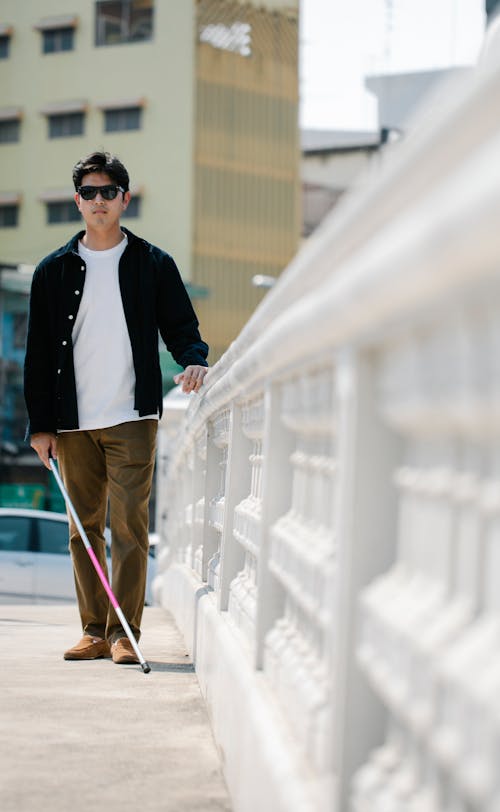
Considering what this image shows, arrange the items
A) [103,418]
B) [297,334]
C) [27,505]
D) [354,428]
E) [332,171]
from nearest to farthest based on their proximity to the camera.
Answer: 1. [354,428]
2. [297,334]
3. [103,418]
4. [27,505]
5. [332,171]

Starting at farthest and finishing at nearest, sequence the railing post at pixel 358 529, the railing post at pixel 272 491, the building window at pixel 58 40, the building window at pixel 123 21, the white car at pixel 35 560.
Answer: the building window at pixel 58 40
the building window at pixel 123 21
the white car at pixel 35 560
the railing post at pixel 272 491
the railing post at pixel 358 529

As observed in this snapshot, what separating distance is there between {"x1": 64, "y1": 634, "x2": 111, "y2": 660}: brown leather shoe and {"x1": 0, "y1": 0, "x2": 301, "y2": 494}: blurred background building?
141 feet

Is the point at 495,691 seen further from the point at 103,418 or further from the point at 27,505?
the point at 27,505

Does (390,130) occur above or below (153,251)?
above

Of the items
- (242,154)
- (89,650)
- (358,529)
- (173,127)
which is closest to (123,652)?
(89,650)

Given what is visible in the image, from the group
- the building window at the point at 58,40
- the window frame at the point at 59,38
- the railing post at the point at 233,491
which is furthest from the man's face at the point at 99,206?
the building window at the point at 58,40

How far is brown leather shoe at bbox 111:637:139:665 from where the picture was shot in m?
5.04

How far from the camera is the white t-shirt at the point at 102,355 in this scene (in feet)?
17.4

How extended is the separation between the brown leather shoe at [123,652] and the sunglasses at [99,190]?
1603mm

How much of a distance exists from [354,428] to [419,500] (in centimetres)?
23

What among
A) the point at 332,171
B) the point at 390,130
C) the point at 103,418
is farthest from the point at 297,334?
the point at 332,171

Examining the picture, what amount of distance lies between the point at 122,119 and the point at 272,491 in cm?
4927

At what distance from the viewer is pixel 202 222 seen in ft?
162

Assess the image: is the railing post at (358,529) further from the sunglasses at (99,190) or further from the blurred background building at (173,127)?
the blurred background building at (173,127)
